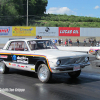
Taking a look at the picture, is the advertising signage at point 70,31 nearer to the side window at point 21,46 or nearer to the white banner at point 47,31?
the white banner at point 47,31

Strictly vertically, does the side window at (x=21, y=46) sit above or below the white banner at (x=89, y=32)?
below

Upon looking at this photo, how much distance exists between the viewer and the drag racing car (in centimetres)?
678

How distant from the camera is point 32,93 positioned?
571 cm

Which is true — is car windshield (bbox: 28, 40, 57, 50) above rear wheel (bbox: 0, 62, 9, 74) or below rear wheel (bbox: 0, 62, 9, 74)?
above

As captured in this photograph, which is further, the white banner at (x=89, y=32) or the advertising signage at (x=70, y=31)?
the white banner at (x=89, y=32)

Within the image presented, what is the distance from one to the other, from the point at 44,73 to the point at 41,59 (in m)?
0.53

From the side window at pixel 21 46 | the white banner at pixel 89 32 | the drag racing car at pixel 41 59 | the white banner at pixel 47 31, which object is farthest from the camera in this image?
the white banner at pixel 89 32

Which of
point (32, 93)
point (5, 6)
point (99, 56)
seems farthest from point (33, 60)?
point (5, 6)

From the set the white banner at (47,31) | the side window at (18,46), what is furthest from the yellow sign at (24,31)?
the side window at (18,46)

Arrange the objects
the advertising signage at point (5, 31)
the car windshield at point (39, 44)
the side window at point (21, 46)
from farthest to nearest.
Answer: the advertising signage at point (5, 31) < the side window at point (21, 46) < the car windshield at point (39, 44)

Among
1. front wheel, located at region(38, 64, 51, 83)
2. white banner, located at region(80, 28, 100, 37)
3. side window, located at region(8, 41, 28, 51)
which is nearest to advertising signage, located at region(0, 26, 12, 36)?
white banner, located at region(80, 28, 100, 37)

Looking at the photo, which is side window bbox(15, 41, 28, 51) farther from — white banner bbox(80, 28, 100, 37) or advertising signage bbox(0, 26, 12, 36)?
white banner bbox(80, 28, 100, 37)

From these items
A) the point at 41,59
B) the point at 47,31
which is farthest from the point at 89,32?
the point at 41,59

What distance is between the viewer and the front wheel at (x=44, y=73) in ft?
22.6
